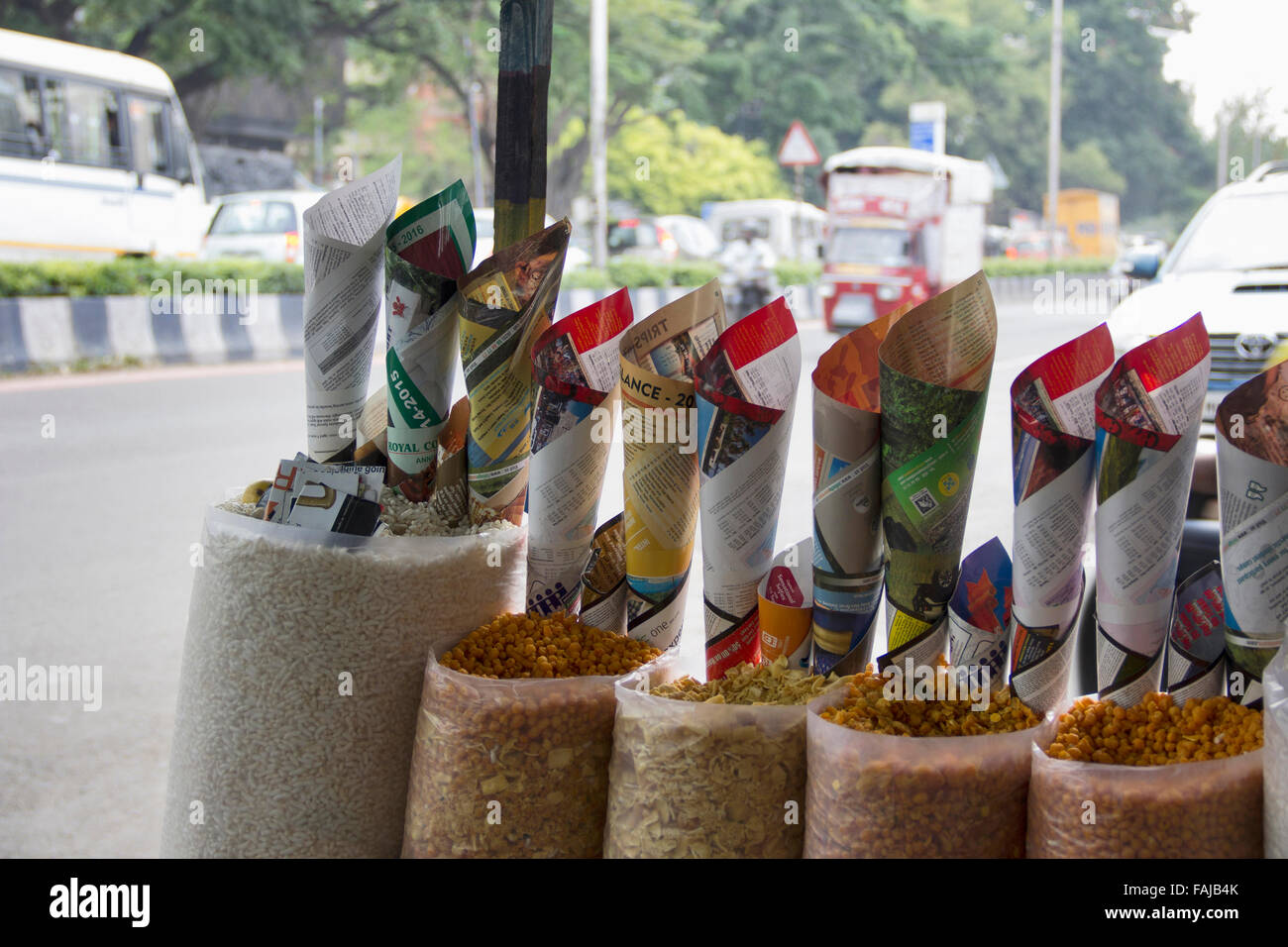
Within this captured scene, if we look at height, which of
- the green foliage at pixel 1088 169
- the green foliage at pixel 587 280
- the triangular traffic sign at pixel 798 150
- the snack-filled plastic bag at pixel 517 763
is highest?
the green foliage at pixel 1088 169

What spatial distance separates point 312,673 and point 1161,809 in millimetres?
901

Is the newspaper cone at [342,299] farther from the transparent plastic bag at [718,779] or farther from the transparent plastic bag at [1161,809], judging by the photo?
the transparent plastic bag at [1161,809]

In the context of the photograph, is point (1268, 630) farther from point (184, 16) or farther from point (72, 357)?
point (184, 16)

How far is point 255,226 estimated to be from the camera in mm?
14188

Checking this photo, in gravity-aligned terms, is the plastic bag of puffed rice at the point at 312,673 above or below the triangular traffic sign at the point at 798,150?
below

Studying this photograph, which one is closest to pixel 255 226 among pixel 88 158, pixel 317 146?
pixel 88 158

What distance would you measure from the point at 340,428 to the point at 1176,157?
5002 cm

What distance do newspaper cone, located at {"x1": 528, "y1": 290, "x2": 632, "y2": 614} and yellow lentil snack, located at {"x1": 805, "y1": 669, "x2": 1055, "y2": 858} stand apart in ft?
1.36

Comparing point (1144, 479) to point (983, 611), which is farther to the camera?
point (983, 611)

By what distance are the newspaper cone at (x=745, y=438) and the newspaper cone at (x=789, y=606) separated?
2 centimetres

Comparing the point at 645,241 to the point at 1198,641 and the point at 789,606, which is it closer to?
the point at 789,606

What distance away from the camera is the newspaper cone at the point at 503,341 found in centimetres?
142

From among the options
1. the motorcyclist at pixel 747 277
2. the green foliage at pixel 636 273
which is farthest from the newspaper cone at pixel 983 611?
the green foliage at pixel 636 273

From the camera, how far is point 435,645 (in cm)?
141
